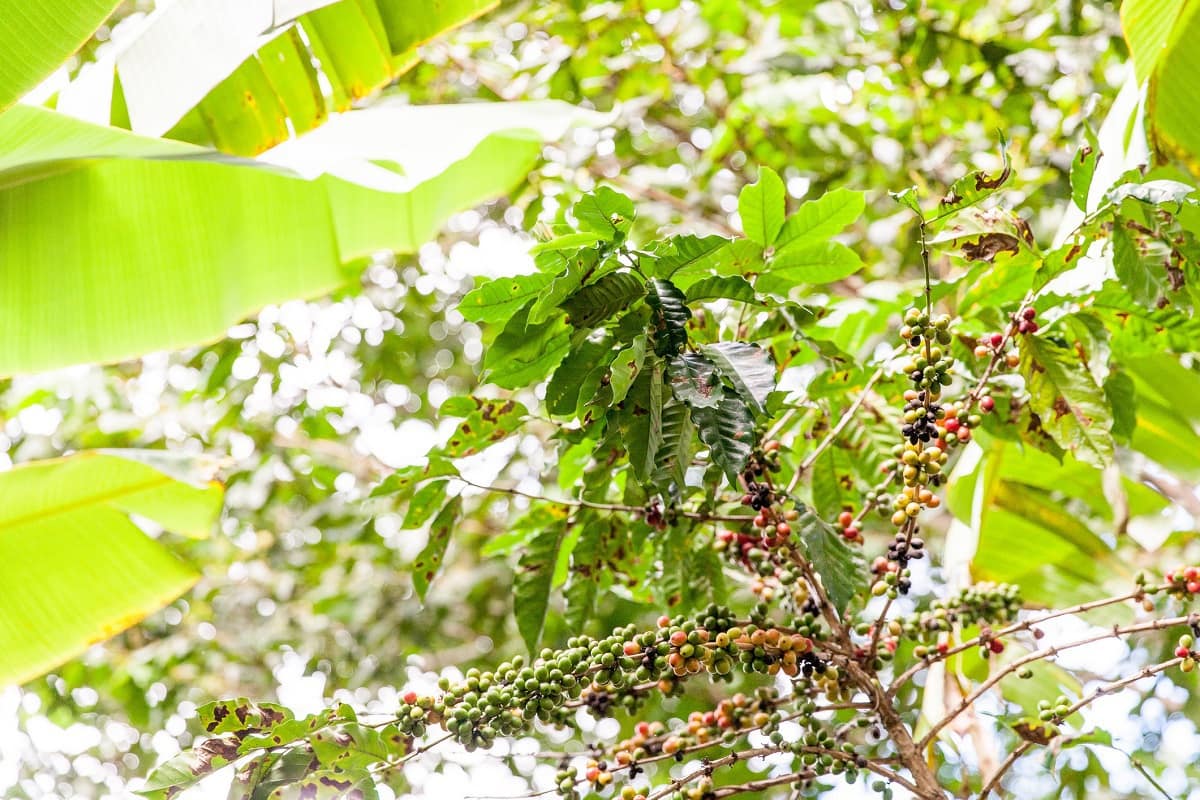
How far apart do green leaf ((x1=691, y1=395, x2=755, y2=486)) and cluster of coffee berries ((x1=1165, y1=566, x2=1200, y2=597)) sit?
0.47 meters

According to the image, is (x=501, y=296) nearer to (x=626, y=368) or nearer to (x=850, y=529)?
(x=626, y=368)

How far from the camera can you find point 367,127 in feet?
5.13

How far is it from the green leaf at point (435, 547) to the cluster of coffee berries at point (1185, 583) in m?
0.68

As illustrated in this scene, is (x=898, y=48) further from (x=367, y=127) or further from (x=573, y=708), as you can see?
(x=573, y=708)

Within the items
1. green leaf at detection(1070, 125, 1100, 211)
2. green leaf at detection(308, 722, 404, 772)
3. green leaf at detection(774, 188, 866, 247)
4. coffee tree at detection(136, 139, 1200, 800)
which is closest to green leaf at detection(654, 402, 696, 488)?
coffee tree at detection(136, 139, 1200, 800)

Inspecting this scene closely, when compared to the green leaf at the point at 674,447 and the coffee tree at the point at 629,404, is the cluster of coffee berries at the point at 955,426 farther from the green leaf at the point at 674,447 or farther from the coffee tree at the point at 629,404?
the green leaf at the point at 674,447

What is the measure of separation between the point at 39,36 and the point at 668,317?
86cm

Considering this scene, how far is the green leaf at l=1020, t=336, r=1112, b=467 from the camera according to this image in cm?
96

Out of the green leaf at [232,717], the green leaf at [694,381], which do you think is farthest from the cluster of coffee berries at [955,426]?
Answer: the green leaf at [232,717]

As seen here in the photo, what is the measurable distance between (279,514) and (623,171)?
1544mm

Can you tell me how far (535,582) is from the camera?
1.06 metres

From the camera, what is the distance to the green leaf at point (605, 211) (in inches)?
32.4

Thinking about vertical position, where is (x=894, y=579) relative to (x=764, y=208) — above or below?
below

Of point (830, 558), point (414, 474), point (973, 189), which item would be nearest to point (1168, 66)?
point (973, 189)
